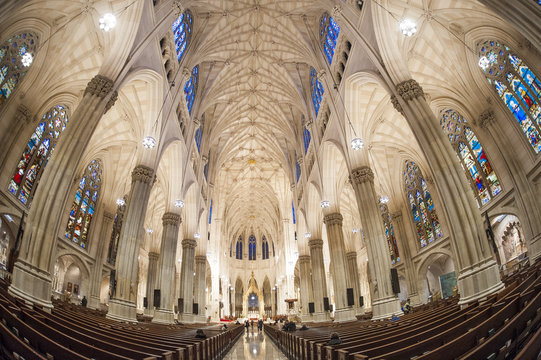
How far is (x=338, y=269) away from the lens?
20016 mm

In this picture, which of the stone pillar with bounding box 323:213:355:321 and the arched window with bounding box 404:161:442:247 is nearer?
the stone pillar with bounding box 323:213:355:321

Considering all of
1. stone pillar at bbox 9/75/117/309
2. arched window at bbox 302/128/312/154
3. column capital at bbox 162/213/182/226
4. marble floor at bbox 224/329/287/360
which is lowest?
marble floor at bbox 224/329/287/360

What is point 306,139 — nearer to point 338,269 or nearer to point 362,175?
point 362,175

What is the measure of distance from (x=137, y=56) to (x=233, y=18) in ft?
37.0

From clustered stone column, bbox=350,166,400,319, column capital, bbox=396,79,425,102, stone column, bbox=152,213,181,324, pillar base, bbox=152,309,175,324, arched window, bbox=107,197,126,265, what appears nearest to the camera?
column capital, bbox=396,79,425,102

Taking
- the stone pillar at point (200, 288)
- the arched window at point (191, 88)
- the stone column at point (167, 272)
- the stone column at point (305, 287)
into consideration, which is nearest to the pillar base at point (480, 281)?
the stone column at point (167, 272)

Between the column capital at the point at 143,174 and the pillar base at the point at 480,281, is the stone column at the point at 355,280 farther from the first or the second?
the column capital at the point at 143,174

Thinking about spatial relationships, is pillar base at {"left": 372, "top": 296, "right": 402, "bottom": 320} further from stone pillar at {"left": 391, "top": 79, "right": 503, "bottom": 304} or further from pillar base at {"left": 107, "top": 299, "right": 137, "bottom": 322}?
pillar base at {"left": 107, "top": 299, "right": 137, "bottom": 322}

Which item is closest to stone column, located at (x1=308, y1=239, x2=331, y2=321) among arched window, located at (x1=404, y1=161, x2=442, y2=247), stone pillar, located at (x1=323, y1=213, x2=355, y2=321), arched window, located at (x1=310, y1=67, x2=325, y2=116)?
stone pillar, located at (x1=323, y1=213, x2=355, y2=321)

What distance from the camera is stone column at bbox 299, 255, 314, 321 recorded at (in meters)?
27.5

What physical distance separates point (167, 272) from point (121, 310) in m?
6.38

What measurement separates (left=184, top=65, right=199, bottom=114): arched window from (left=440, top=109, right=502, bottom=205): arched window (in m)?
18.2

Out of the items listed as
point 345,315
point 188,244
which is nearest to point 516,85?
point 345,315

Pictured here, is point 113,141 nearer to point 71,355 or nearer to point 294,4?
point 294,4
